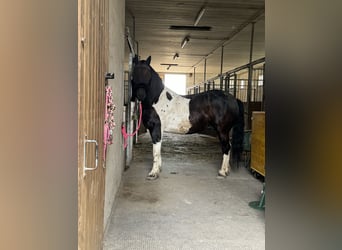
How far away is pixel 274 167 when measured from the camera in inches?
39.5

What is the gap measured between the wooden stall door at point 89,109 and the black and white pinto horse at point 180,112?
2.84 m

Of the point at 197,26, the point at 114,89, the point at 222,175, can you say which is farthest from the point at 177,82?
the point at 114,89

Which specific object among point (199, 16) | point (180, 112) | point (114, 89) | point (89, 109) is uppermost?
point (199, 16)

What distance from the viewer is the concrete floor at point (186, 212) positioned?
2441 millimetres

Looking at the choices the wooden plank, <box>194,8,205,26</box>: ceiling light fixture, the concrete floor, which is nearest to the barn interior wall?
the concrete floor

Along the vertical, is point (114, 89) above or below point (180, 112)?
above

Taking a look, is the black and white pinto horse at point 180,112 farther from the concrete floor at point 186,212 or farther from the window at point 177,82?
the window at point 177,82

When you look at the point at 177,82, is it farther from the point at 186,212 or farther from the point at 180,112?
the point at 186,212

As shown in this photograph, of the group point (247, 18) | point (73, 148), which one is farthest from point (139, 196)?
point (247, 18)

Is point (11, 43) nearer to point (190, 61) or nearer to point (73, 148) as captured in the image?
point (73, 148)

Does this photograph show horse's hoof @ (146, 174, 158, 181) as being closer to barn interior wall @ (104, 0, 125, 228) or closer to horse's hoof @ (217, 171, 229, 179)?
horse's hoof @ (217, 171, 229, 179)

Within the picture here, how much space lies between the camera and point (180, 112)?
490cm

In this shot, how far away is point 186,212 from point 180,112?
6.79ft

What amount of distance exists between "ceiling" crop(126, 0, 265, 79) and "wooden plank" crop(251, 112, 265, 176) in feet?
6.53
